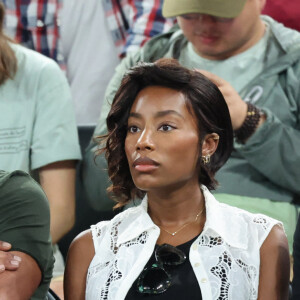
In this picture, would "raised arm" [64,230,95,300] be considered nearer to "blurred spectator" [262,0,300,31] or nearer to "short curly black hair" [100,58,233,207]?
"short curly black hair" [100,58,233,207]

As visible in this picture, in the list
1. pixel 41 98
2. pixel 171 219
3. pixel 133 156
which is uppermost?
pixel 133 156

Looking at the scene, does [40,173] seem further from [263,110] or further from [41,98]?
[263,110]

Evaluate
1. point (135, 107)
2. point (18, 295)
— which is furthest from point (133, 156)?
point (18, 295)

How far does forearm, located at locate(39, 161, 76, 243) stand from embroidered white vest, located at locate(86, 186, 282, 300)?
0.55 m

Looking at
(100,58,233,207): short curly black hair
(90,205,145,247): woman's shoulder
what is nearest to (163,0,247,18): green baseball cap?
(100,58,233,207): short curly black hair

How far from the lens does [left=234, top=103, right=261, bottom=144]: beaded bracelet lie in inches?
85.1

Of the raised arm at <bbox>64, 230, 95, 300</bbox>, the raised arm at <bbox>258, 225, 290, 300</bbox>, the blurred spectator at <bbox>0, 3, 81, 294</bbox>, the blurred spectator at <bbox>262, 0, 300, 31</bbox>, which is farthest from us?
the blurred spectator at <bbox>262, 0, 300, 31</bbox>

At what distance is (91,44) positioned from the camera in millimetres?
2889

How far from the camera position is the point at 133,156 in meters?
1.61

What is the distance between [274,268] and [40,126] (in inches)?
36.7

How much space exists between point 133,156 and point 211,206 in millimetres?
190

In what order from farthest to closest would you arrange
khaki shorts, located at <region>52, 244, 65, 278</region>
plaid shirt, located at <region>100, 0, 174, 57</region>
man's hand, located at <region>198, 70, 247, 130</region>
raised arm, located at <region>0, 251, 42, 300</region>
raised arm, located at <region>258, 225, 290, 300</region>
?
plaid shirt, located at <region>100, 0, 174, 57</region> < khaki shorts, located at <region>52, 244, 65, 278</region> < man's hand, located at <region>198, 70, 247, 130</region> < raised arm, located at <region>258, 225, 290, 300</region> < raised arm, located at <region>0, 251, 42, 300</region>

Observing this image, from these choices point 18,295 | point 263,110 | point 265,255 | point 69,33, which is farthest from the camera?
point 69,33

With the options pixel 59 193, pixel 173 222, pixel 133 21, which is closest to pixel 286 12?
pixel 133 21
